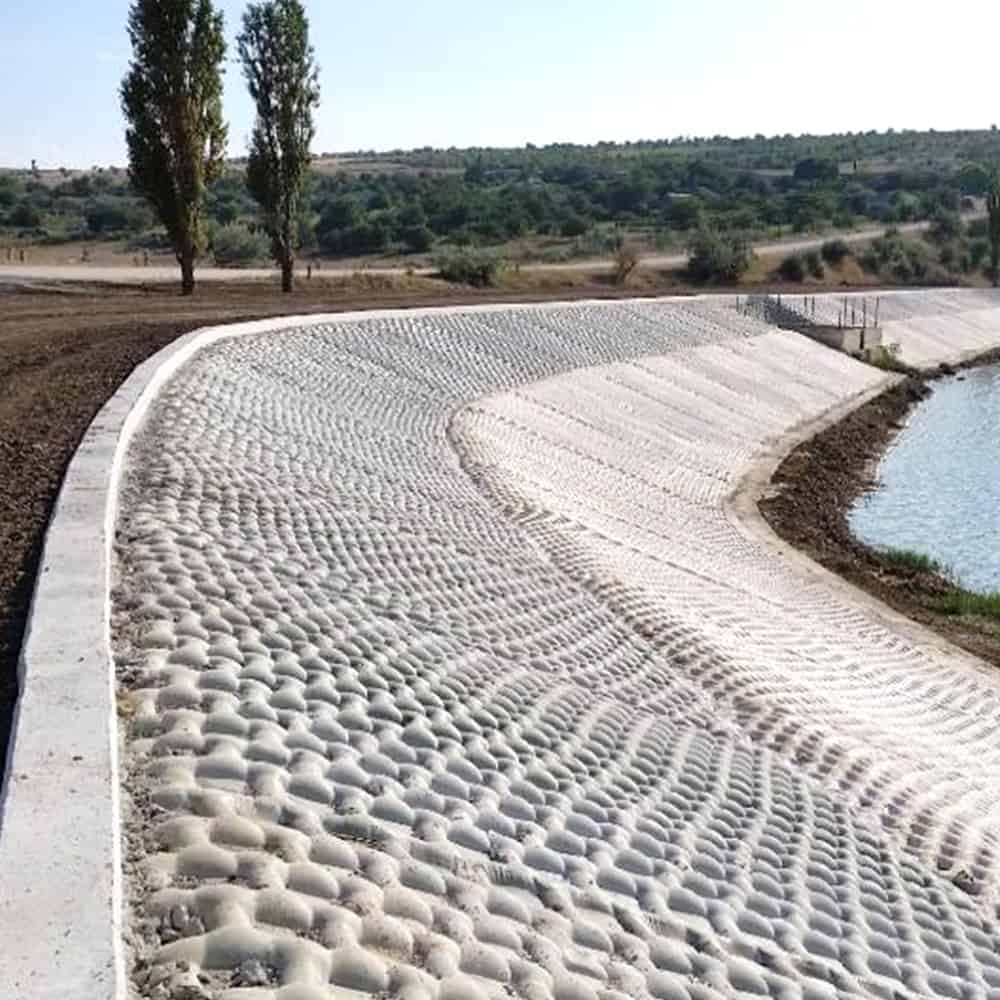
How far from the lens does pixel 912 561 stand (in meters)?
21.9

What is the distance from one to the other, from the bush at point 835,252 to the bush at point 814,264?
1.58 metres

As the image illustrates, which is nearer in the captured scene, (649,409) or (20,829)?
(20,829)

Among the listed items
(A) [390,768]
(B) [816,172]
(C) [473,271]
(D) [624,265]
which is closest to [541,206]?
(D) [624,265]

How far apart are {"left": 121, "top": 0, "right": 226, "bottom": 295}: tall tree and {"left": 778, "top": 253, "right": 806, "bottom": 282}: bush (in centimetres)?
3864

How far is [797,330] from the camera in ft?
153

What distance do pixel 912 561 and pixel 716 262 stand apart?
39557 mm

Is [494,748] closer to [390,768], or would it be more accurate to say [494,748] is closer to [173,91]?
[390,768]

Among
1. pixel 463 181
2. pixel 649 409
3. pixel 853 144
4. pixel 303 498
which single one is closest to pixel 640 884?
pixel 303 498

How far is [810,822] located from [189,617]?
4.21 meters

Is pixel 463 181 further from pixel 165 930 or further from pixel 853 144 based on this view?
pixel 165 930

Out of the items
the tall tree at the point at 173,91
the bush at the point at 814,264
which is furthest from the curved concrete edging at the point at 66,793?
the bush at the point at 814,264

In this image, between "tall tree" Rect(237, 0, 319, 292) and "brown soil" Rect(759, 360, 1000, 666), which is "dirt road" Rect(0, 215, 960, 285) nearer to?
"tall tree" Rect(237, 0, 319, 292)

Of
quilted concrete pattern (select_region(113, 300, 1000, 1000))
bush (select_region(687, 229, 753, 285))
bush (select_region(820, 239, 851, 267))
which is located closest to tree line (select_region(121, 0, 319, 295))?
quilted concrete pattern (select_region(113, 300, 1000, 1000))

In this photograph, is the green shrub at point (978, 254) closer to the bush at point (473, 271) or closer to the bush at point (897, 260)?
the bush at point (897, 260)
